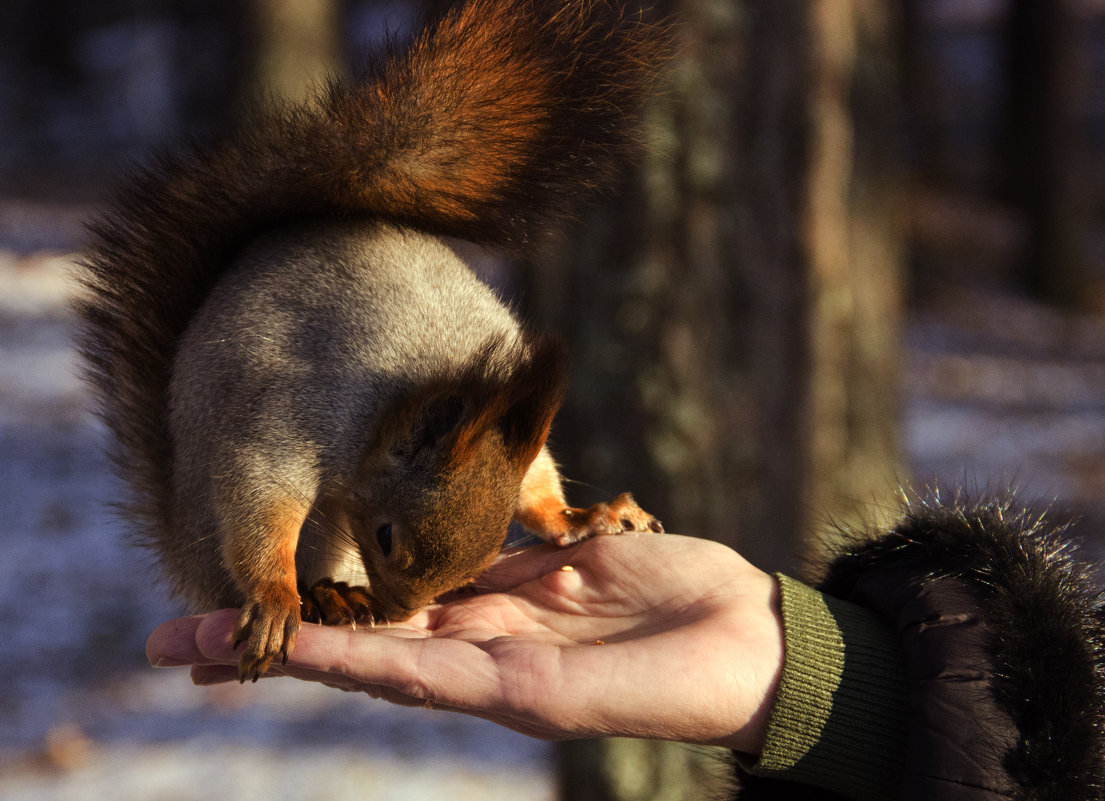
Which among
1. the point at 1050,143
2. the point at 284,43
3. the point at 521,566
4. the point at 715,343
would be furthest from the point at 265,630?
the point at 1050,143

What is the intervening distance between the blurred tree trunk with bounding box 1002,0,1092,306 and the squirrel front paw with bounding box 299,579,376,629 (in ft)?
27.4

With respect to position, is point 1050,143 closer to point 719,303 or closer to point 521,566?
point 719,303

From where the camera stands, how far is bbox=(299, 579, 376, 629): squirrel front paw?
1.29 metres

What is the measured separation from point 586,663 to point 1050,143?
8.55 metres

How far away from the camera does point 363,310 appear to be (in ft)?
4.07

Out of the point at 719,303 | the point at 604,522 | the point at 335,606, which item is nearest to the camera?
the point at 335,606

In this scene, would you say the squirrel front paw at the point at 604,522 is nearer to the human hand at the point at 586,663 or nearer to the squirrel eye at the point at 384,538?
the human hand at the point at 586,663

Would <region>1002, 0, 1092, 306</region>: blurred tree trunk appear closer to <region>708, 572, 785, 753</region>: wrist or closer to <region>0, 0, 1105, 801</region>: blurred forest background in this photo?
<region>0, 0, 1105, 801</region>: blurred forest background

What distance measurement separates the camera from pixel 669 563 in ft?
4.52

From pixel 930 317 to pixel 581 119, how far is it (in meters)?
7.42

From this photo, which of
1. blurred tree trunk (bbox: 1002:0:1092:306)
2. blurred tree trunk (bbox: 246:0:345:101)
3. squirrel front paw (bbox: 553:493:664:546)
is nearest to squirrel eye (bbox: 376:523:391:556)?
squirrel front paw (bbox: 553:493:664:546)

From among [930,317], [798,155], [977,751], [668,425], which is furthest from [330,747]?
[930,317]

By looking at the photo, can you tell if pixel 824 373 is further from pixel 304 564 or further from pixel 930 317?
pixel 930 317

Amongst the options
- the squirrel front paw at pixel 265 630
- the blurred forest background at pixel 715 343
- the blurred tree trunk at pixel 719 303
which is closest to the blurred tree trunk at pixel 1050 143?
the blurred forest background at pixel 715 343
